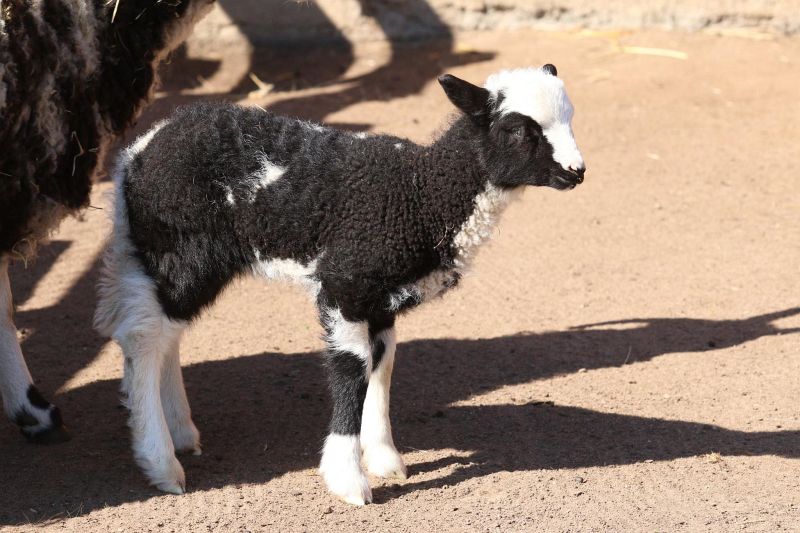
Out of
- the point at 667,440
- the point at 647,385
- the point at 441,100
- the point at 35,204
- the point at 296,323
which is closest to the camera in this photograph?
the point at 35,204

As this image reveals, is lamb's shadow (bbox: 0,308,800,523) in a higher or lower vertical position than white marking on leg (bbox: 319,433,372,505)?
lower

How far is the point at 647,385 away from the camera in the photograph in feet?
20.2

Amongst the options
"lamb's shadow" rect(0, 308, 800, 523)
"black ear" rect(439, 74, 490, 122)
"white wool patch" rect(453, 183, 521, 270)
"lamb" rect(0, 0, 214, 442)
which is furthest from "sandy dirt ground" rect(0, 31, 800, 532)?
"black ear" rect(439, 74, 490, 122)

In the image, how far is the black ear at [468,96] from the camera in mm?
4609

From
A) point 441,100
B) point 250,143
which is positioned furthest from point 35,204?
point 441,100

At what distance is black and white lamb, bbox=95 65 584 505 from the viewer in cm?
466

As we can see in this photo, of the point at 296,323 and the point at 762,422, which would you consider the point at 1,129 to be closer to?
the point at 296,323

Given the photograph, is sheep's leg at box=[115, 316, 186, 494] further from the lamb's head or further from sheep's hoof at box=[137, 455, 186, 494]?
the lamb's head

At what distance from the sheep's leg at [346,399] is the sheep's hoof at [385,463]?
255 millimetres

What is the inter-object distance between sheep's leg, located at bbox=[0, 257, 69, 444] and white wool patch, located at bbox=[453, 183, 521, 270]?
2.18 meters

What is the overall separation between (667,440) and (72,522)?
9.23ft

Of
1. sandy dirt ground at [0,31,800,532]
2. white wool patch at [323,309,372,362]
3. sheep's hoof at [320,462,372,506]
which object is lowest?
sandy dirt ground at [0,31,800,532]

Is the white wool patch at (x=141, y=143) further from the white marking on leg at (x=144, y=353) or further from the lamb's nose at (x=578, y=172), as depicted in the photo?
the lamb's nose at (x=578, y=172)

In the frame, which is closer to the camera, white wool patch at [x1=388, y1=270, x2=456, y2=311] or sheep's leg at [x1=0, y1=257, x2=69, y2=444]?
white wool patch at [x1=388, y1=270, x2=456, y2=311]
